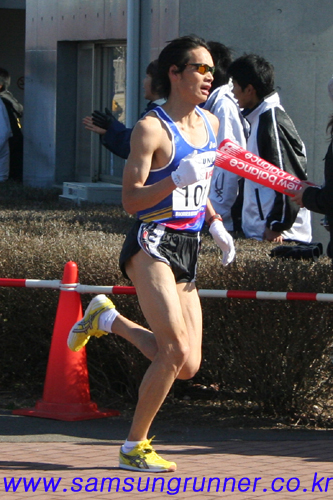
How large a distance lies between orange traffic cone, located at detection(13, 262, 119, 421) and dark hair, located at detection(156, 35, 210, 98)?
1401 mm

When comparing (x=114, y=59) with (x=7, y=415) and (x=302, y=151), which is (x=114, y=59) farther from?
(x=7, y=415)

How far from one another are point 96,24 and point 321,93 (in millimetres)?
3649

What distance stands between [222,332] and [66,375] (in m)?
0.98

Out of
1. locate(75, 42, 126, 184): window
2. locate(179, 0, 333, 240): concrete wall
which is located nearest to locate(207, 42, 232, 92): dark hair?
locate(179, 0, 333, 240): concrete wall

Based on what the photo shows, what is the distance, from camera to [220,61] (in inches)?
331

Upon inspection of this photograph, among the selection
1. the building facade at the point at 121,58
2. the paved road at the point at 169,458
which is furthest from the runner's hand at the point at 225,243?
the building facade at the point at 121,58

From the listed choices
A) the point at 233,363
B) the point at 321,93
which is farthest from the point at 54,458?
the point at 321,93

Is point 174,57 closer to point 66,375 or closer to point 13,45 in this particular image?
point 66,375

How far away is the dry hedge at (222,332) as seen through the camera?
5648 millimetres

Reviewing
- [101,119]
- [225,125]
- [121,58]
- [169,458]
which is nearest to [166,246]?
[169,458]

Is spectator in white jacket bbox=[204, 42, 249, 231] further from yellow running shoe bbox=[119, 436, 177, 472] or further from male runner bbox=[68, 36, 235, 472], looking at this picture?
yellow running shoe bbox=[119, 436, 177, 472]

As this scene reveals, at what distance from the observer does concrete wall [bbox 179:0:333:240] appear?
1020 cm

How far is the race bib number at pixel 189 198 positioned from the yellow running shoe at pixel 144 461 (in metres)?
1.13

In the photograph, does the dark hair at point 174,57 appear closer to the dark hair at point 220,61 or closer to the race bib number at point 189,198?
the race bib number at point 189,198
